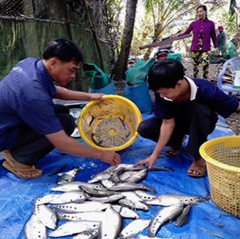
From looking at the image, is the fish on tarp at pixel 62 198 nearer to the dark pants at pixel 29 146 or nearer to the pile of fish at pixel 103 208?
the pile of fish at pixel 103 208

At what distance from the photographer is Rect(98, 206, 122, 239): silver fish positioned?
1.99 metres

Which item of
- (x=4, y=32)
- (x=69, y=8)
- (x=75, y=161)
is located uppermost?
(x=69, y=8)

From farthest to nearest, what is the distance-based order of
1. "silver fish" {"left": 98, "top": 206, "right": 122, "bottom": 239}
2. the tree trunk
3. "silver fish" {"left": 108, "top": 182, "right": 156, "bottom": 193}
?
the tree trunk < "silver fish" {"left": 108, "top": 182, "right": 156, "bottom": 193} < "silver fish" {"left": 98, "top": 206, "right": 122, "bottom": 239}

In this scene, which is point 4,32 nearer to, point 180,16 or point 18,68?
point 18,68

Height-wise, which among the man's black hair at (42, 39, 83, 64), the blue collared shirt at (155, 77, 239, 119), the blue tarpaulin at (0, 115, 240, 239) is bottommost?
the blue tarpaulin at (0, 115, 240, 239)

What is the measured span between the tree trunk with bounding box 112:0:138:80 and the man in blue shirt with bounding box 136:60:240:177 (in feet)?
15.0

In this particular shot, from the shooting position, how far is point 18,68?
8.63 feet

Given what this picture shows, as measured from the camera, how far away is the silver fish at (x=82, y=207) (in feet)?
7.54

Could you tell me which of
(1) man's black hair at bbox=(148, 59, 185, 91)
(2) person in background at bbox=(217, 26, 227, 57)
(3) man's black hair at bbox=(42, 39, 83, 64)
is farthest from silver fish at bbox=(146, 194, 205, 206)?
(2) person in background at bbox=(217, 26, 227, 57)

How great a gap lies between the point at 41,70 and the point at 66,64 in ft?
0.72

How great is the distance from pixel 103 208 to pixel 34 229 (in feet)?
1.61

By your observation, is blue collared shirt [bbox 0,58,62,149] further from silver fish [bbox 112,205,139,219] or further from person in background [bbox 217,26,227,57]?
person in background [bbox 217,26,227,57]

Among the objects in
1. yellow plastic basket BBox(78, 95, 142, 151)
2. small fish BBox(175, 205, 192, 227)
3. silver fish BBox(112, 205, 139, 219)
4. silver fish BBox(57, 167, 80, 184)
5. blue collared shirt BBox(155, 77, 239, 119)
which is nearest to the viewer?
small fish BBox(175, 205, 192, 227)

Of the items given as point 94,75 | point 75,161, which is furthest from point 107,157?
point 94,75
